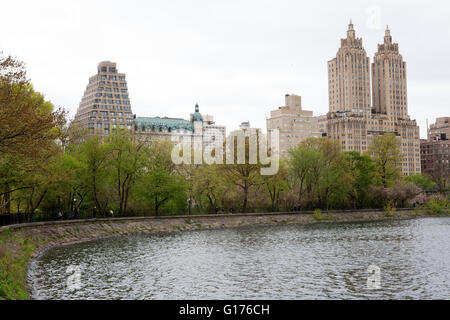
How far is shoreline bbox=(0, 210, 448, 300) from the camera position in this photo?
29.5 metres

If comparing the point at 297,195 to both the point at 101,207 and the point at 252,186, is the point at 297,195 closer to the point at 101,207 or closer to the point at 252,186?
the point at 252,186

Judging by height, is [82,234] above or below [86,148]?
below

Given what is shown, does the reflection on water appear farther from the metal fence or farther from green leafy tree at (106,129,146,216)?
green leafy tree at (106,129,146,216)

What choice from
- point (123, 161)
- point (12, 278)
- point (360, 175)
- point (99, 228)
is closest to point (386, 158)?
point (360, 175)

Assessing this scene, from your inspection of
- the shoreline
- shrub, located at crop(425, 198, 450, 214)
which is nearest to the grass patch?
the shoreline

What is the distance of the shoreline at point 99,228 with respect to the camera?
29453 millimetres

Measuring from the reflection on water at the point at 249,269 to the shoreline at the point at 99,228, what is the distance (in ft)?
4.86

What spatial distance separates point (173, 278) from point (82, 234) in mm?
30889

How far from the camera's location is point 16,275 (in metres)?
27.2

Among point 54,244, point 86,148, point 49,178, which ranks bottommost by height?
point 54,244

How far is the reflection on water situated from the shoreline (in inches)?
58.4

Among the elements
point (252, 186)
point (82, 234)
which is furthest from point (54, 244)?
point (252, 186)

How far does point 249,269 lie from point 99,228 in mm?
34346
